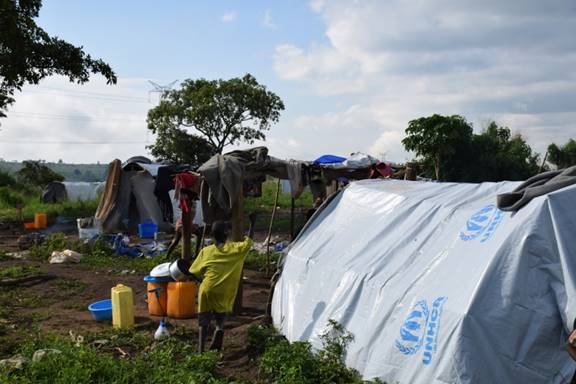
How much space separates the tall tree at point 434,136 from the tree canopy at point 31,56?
1522cm

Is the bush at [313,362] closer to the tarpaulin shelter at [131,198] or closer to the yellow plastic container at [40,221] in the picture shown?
the tarpaulin shelter at [131,198]

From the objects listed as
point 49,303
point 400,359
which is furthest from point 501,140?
point 400,359

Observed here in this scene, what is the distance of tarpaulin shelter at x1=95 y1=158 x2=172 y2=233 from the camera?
802 inches

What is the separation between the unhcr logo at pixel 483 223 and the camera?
4879 mm

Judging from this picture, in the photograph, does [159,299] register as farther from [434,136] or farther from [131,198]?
[434,136]

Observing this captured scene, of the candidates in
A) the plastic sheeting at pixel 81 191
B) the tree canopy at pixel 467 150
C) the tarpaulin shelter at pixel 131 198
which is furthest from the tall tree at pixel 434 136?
the plastic sheeting at pixel 81 191

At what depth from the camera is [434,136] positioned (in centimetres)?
2911

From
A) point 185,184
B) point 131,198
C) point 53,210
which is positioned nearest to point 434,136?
point 131,198

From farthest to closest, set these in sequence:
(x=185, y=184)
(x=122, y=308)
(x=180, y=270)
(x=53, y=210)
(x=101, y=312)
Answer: (x=53, y=210) → (x=185, y=184) → (x=101, y=312) → (x=180, y=270) → (x=122, y=308)

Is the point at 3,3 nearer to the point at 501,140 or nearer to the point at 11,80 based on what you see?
the point at 11,80

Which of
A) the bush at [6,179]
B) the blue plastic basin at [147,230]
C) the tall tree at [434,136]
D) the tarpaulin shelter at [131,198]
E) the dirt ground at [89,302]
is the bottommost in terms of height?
the dirt ground at [89,302]

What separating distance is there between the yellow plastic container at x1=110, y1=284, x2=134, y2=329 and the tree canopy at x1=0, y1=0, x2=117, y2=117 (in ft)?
41.1

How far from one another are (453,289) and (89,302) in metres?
7.28

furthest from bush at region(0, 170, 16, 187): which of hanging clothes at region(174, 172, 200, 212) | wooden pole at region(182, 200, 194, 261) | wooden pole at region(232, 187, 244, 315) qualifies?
wooden pole at region(232, 187, 244, 315)
